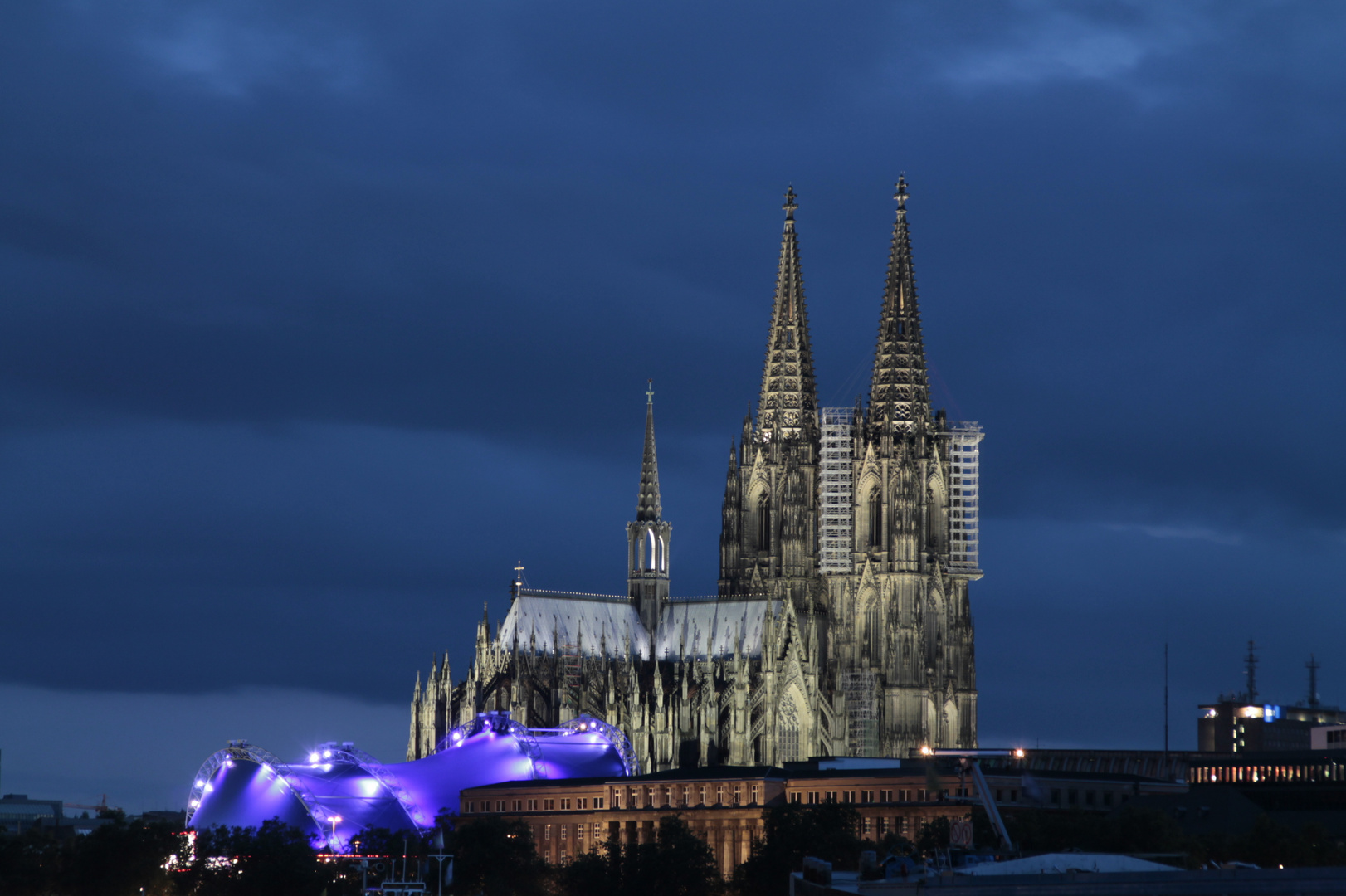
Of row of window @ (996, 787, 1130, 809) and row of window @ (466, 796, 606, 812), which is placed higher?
row of window @ (996, 787, 1130, 809)

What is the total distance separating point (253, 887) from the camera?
150250 millimetres

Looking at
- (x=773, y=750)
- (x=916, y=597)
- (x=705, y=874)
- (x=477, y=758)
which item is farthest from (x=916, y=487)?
(x=705, y=874)

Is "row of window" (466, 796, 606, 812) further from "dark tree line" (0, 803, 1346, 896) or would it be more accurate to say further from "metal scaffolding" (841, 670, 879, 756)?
"dark tree line" (0, 803, 1346, 896)

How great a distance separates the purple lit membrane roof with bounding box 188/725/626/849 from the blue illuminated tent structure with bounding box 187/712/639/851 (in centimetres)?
6

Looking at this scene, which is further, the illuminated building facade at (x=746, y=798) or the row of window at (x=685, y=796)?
the row of window at (x=685, y=796)

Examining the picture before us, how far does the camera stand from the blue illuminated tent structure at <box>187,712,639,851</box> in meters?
184

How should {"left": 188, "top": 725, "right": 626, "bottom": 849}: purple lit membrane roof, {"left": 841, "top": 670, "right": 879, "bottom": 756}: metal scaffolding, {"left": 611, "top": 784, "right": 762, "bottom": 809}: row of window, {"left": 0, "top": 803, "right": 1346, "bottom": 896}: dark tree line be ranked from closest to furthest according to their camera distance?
{"left": 0, "top": 803, "right": 1346, "bottom": 896}: dark tree line
{"left": 611, "top": 784, "right": 762, "bottom": 809}: row of window
{"left": 188, "top": 725, "right": 626, "bottom": 849}: purple lit membrane roof
{"left": 841, "top": 670, "right": 879, "bottom": 756}: metal scaffolding

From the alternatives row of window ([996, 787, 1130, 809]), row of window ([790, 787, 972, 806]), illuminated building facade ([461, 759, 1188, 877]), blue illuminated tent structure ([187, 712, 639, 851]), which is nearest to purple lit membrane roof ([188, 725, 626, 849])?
blue illuminated tent structure ([187, 712, 639, 851])

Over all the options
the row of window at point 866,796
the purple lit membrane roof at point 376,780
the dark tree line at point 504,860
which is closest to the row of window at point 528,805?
the purple lit membrane roof at point 376,780

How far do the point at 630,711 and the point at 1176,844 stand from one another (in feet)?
228

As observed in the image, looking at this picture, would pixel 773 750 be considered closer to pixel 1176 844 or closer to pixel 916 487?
pixel 916 487

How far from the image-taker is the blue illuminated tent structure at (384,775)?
184375 millimetres

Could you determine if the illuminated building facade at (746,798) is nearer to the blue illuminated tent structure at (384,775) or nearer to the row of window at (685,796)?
the row of window at (685,796)

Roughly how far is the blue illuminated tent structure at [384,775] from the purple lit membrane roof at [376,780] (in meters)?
0.06
